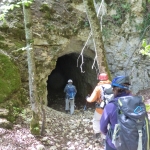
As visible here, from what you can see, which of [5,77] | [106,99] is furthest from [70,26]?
[106,99]

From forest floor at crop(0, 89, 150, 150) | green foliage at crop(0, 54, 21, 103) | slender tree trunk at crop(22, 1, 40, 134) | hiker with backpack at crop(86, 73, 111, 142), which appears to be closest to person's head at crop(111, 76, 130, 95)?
hiker with backpack at crop(86, 73, 111, 142)

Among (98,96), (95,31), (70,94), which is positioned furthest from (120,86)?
(70,94)

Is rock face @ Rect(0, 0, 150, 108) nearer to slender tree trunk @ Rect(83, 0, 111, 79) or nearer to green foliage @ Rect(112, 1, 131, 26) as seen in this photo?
green foliage @ Rect(112, 1, 131, 26)

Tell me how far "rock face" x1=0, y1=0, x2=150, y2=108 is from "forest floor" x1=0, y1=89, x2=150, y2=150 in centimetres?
176

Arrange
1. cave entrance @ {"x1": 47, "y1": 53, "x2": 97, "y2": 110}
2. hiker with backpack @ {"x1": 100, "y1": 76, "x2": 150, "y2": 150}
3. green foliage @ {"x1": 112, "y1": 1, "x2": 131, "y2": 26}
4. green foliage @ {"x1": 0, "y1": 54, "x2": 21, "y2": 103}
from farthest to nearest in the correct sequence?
1. cave entrance @ {"x1": 47, "y1": 53, "x2": 97, "y2": 110}
2. green foliage @ {"x1": 112, "y1": 1, "x2": 131, "y2": 26}
3. green foliage @ {"x1": 0, "y1": 54, "x2": 21, "y2": 103}
4. hiker with backpack @ {"x1": 100, "y1": 76, "x2": 150, "y2": 150}

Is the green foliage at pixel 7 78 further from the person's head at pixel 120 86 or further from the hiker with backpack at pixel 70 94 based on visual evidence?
the person's head at pixel 120 86

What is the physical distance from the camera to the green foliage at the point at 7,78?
18.9 feet

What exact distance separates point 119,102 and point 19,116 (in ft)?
12.7

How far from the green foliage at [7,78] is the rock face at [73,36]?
1.84 feet

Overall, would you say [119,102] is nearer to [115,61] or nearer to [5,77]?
[5,77]

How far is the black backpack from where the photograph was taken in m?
2.31

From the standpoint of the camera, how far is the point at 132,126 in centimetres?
231

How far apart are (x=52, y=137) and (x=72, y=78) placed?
9.47 meters

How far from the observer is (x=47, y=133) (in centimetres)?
516
